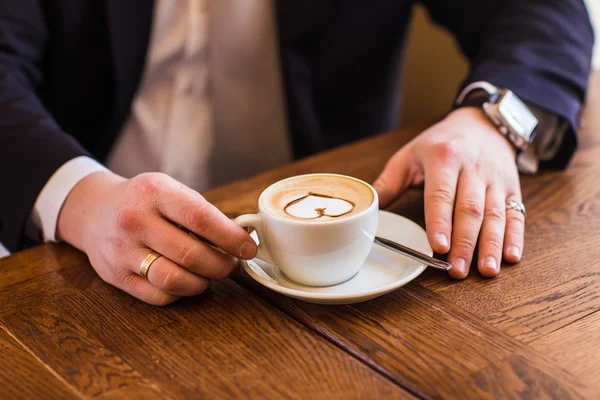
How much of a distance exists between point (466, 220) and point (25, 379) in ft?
1.61

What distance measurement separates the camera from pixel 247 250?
2.09 ft

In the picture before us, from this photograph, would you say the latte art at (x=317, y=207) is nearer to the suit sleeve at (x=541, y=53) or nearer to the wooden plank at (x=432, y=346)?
the wooden plank at (x=432, y=346)

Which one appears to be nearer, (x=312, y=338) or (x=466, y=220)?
(x=312, y=338)

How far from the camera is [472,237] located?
72 cm

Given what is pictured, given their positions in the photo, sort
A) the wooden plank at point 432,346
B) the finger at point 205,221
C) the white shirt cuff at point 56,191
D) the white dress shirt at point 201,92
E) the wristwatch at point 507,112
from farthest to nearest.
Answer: the white dress shirt at point 201,92, the wristwatch at point 507,112, the white shirt cuff at point 56,191, the finger at point 205,221, the wooden plank at point 432,346

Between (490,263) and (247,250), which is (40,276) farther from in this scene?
(490,263)

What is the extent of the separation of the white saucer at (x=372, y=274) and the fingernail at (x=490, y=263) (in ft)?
0.19

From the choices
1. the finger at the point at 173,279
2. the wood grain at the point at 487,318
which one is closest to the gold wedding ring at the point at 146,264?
the finger at the point at 173,279

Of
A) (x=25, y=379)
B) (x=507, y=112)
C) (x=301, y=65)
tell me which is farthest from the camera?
(x=301, y=65)

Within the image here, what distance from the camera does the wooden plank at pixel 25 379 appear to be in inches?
20.7

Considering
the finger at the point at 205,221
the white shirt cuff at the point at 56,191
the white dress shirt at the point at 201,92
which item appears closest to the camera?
the finger at the point at 205,221

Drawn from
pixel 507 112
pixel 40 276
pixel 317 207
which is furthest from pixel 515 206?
pixel 40 276

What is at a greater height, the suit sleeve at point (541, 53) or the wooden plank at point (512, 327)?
the suit sleeve at point (541, 53)

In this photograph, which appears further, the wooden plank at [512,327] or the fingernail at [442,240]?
the fingernail at [442,240]
